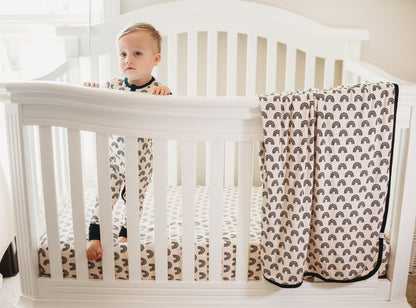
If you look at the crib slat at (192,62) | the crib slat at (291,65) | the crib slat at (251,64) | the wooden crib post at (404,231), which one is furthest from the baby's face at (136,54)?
the wooden crib post at (404,231)

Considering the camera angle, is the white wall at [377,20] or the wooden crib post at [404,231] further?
the white wall at [377,20]

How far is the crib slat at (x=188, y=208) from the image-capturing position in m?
1.25

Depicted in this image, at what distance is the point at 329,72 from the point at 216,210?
3.32 ft

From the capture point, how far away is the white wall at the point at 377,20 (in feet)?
6.81

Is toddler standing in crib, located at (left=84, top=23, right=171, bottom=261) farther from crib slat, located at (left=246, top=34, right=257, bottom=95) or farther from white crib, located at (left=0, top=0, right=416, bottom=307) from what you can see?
crib slat, located at (left=246, top=34, right=257, bottom=95)

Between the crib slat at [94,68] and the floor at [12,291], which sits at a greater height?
the crib slat at [94,68]

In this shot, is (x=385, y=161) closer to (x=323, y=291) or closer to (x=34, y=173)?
(x=323, y=291)

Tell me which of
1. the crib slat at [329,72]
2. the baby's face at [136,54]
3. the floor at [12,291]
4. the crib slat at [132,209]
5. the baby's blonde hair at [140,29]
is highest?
the baby's blonde hair at [140,29]

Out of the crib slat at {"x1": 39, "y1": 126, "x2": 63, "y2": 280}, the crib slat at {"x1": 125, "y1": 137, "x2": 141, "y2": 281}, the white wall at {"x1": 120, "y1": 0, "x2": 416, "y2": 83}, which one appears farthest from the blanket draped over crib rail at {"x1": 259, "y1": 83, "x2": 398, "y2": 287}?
the white wall at {"x1": 120, "y1": 0, "x2": 416, "y2": 83}

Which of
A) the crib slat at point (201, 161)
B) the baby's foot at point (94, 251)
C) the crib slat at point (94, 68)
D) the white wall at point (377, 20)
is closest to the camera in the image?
the baby's foot at point (94, 251)

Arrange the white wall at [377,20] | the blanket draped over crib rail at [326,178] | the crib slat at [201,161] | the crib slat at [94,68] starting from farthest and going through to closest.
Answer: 1. the crib slat at [201,161]
2. the white wall at [377,20]
3. the crib slat at [94,68]
4. the blanket draped over crib rail at [326,178]

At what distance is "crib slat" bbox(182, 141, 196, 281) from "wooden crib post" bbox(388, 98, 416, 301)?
57 cm

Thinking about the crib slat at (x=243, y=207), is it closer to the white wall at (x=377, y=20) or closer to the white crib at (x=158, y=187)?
the white crib at (x=158, y=187)

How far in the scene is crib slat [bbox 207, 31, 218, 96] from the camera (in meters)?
2.01
